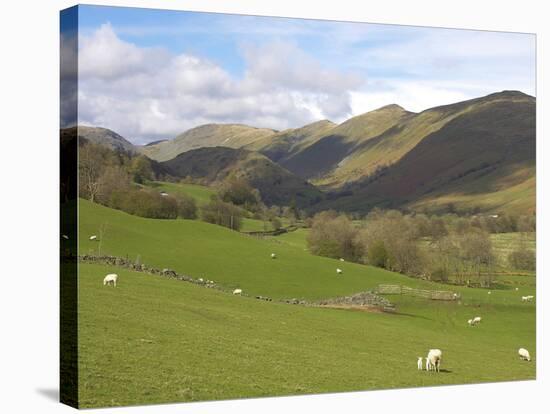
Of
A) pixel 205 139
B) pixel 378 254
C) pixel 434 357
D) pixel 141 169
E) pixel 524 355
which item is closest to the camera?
pixel 141 169

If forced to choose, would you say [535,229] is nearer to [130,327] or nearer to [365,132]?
[365,132]

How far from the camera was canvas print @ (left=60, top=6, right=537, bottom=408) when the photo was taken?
22.0 meters

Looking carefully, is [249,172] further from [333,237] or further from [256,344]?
[256,344]

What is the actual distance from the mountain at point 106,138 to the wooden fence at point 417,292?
31.6 ft

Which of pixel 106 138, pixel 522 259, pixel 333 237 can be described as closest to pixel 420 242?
pixel 333 237

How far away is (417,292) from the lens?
2984 cm

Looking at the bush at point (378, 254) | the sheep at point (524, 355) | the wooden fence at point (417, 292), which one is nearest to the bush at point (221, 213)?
the bush at point (378, 254)

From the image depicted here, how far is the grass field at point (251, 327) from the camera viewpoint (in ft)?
70.9

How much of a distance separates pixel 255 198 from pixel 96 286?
20.9 ft

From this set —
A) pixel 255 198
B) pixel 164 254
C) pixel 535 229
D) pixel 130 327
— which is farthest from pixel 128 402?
pixel 535 229

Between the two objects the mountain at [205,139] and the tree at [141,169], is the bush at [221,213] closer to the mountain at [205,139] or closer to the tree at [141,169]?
the mountain at [205,139]

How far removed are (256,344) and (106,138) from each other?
6451 millimetres

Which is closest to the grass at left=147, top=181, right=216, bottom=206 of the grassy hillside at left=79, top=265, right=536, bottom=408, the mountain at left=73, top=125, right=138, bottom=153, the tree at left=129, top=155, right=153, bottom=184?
the tree at left=129, top=155, right=153, bottom=184

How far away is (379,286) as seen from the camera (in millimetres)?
29625
